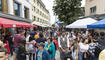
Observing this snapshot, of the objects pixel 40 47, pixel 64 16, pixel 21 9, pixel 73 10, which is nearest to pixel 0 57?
pixel 40 47

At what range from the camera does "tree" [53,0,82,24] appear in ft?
65.5

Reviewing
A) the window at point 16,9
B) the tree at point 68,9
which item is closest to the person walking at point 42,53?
the window at point 16,9

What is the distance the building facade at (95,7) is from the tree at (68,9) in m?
2.39

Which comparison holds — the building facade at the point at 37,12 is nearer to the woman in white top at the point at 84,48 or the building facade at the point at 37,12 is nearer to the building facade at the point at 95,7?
the building facade at the point at 95,7

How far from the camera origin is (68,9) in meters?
20.4

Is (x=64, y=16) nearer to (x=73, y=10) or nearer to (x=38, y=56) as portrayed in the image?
(x=73, y=10)

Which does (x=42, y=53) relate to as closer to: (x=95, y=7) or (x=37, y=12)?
(x=95, y=7)

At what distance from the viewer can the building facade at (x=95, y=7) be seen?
14.1 m

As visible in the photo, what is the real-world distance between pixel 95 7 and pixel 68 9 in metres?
5.59

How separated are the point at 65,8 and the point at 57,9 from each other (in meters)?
1.69

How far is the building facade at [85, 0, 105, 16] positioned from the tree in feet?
7.84

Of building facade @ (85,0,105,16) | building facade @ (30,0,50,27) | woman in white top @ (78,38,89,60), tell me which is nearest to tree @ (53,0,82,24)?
building facade @ (85,0,105,16)

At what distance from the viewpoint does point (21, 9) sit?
16531 millimetres

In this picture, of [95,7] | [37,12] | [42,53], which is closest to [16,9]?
[95,7]
